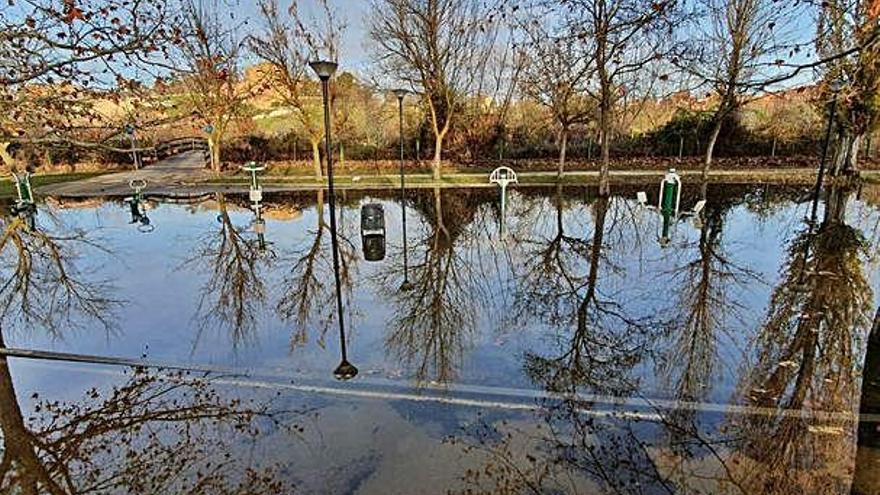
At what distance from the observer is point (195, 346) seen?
5.71m

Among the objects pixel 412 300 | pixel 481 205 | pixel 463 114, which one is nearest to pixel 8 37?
pixel 412 300

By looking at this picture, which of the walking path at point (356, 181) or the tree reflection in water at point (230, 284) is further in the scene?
the walking path at point (356, 181)

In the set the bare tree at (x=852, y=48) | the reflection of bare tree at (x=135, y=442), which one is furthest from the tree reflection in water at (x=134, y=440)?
Result: the bare tree at (x=852, y=48)

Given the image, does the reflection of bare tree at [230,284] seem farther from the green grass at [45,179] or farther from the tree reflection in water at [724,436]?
the green grass at [45,179]

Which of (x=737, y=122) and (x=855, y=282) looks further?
(x=737, y=122)

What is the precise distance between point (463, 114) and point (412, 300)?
1993 cm

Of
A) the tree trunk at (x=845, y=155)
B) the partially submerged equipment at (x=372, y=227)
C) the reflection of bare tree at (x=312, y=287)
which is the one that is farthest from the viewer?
the tree trunk at (x=845, y=155)

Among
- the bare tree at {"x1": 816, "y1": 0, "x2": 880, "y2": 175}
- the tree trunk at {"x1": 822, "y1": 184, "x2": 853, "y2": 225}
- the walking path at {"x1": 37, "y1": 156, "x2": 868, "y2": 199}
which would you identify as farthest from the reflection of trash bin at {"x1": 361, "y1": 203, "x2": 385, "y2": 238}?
the tree trunk at {"x1": 822, "y1": 184, "x2": 853, "y2": 225}

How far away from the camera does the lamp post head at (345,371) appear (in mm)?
4855

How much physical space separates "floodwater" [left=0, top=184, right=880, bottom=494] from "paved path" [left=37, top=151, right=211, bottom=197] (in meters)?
9.74

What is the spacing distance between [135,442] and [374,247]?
21.3 feet

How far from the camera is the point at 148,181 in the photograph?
21734 mm

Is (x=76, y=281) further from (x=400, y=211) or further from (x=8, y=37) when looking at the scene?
(x=400, y=211)

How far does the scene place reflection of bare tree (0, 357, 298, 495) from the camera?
135 inches
